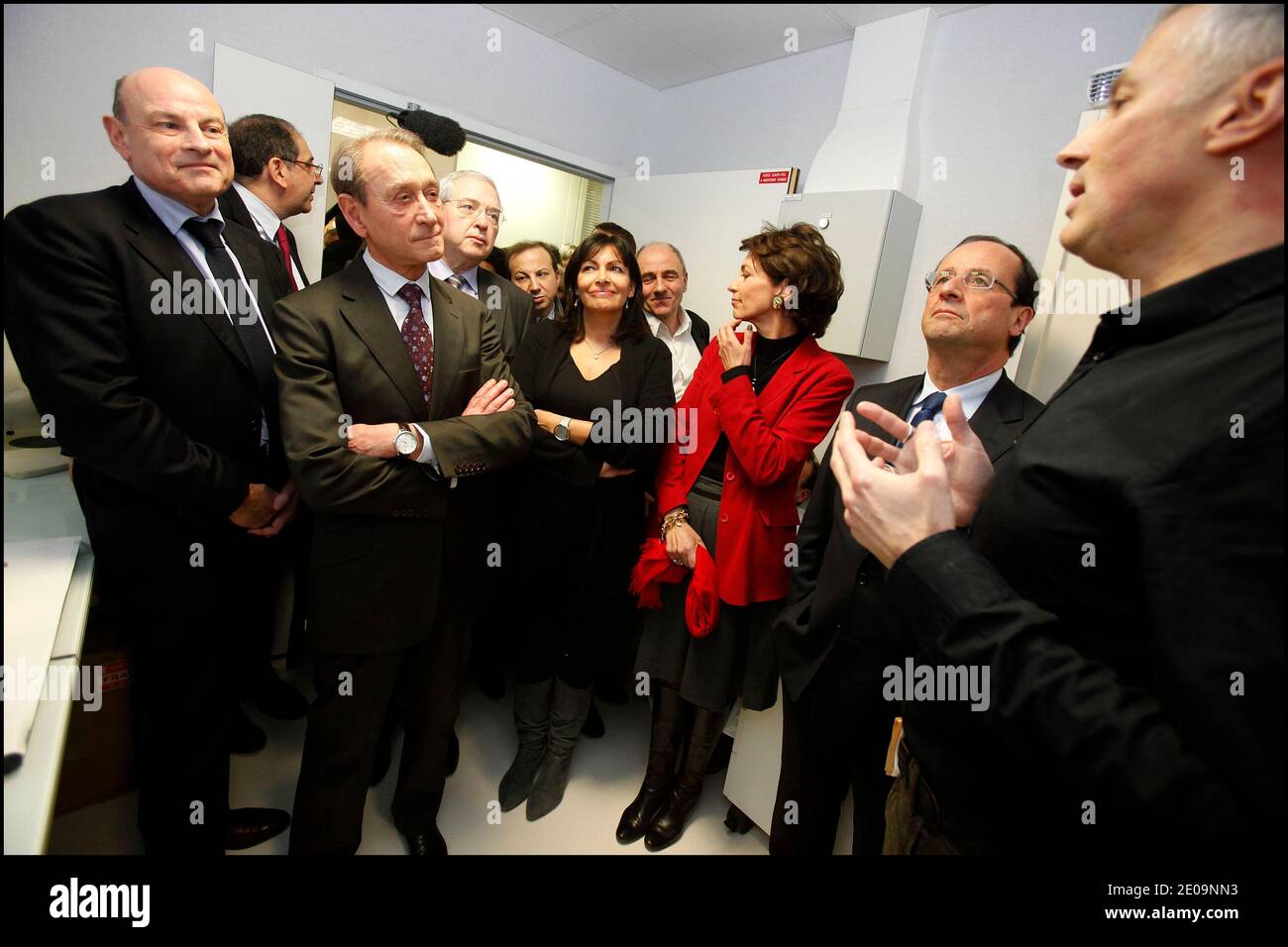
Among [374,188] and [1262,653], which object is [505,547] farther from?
[1262,653]

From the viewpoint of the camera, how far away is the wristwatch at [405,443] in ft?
4.51

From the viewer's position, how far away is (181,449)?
130 centimetres

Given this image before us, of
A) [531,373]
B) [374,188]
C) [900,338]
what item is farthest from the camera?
[900,338]

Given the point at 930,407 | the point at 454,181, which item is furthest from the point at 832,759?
the point at 454,181

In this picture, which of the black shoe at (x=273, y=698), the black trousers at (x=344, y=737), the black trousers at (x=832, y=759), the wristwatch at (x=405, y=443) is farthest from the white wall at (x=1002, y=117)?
the black shoe at (x=273, y=698)

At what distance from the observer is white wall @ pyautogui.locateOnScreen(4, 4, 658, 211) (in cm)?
207

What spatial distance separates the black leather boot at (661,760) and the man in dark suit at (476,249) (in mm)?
1293

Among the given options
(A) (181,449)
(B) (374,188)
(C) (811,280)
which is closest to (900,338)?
(C) (811,280)

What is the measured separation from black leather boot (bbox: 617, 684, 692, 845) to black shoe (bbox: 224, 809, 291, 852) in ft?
3.22

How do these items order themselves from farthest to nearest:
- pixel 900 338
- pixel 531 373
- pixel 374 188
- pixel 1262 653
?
1. pixel 900 338
2. pixel 531 373
3. pixel 374 188
4. pixel 1262 653

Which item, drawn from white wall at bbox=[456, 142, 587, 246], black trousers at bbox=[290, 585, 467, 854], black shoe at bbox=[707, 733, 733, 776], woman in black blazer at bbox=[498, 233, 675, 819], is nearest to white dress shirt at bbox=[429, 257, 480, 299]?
woman in black blazer at bbox=[498, 233, 675, 819]

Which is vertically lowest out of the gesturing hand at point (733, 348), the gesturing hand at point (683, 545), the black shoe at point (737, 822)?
the black shoe at point (737, 822)

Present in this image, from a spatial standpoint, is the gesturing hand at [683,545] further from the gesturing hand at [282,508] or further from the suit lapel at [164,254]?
the suit lapel at [164,254]
